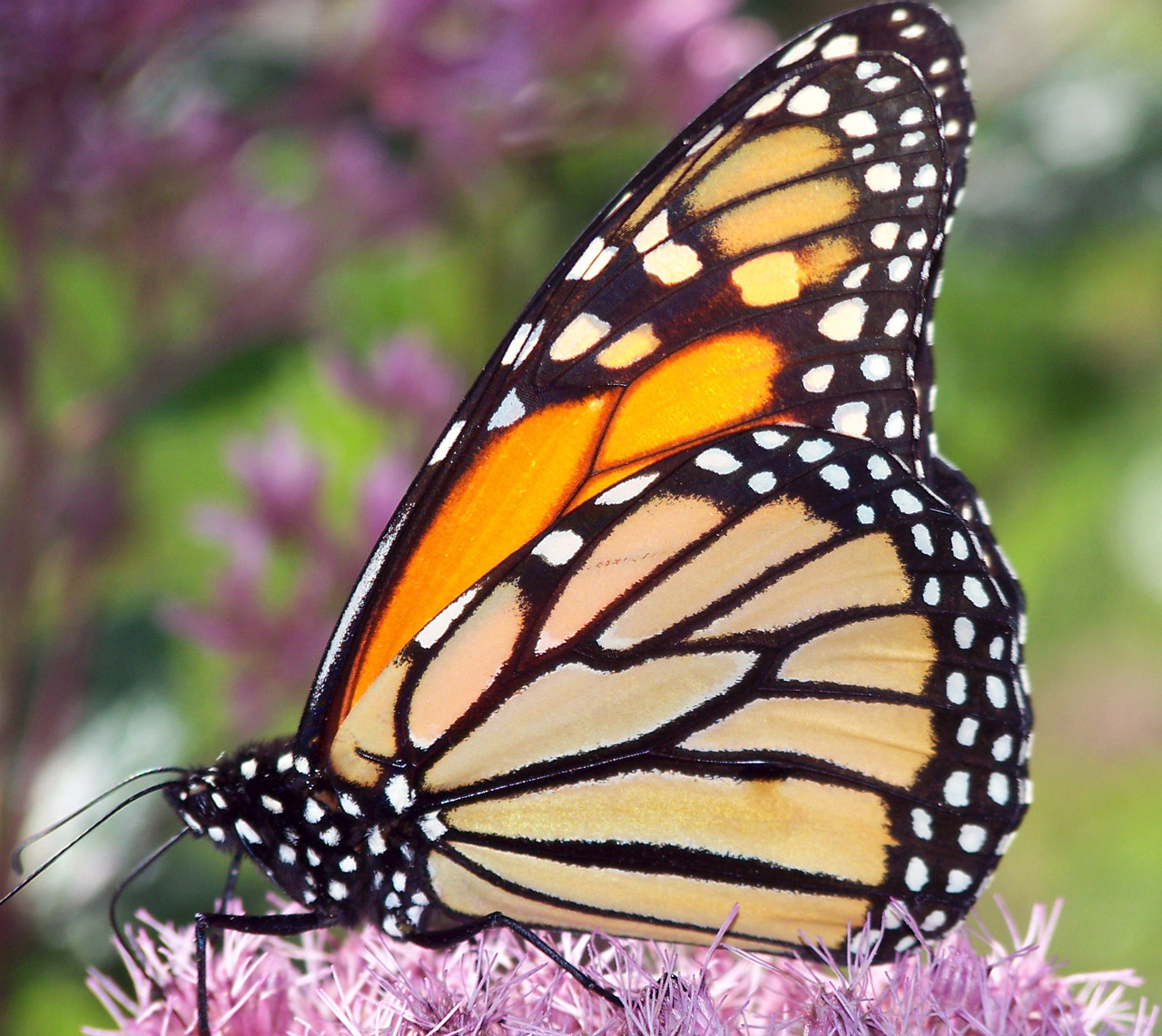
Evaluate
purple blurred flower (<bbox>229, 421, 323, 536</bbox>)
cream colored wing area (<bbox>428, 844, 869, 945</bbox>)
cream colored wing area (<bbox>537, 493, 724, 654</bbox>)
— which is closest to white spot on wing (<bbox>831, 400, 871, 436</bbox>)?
cream colored wing area (<bbox>537, 493, 724, 654</bbox>)

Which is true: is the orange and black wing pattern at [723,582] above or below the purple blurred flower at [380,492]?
below

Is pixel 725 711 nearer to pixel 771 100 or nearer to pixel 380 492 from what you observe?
pixel 771 100

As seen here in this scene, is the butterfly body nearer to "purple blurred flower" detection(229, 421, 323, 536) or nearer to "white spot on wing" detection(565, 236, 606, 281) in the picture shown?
"white spot on wing" detection(565, 236, 606, 281)

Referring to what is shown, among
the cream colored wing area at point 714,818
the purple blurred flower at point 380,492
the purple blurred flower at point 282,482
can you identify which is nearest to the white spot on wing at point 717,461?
the cream colored wing area at point 714,818

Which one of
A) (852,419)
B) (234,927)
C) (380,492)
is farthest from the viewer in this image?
(380,492)

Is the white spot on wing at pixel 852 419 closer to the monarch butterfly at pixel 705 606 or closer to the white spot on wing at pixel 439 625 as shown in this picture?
the monarch butterfly at pixel 705 606

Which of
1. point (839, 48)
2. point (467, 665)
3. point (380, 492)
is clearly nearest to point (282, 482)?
point (380, 492)

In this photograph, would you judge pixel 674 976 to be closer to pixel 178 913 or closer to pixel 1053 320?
pixel 178 913
